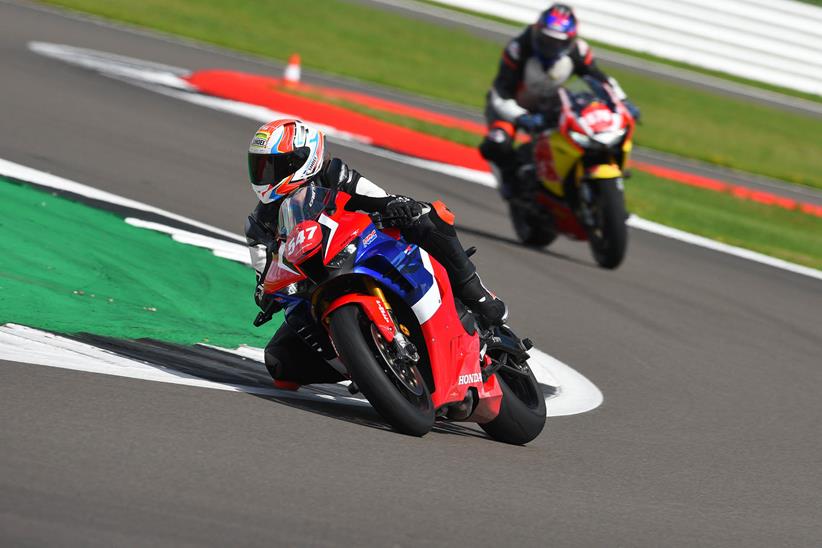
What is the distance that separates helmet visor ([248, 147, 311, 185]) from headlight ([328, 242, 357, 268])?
513 millimetres

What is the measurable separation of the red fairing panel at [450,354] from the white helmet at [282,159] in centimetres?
66

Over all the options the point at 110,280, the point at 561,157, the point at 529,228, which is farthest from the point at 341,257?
the point at 529,228

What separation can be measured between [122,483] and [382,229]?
1871 millimetres

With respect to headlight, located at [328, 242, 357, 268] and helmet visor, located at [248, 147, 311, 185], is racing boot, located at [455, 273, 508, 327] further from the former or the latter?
helmet visor, located at [248, 147, 311, 185]

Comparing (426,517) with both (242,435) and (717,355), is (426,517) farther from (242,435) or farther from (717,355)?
(717,355)

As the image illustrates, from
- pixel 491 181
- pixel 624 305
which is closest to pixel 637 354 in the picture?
pixel 624 305

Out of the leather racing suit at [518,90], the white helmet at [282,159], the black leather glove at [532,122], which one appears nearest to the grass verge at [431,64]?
the leather racing suit at [518,90]

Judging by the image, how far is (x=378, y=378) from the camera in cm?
531

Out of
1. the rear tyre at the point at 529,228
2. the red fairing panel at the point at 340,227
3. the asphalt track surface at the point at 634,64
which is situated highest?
the red fairing panel at the point at 340,227

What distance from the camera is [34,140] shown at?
1212 centimetres

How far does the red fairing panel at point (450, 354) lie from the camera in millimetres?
5691

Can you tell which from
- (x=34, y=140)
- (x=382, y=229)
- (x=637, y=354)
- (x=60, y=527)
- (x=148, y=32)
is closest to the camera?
(x=60, y=527)

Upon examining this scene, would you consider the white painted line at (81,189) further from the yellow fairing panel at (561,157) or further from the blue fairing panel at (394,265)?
the blue fairing panel at (394,265)

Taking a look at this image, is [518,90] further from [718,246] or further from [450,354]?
[450,354]
